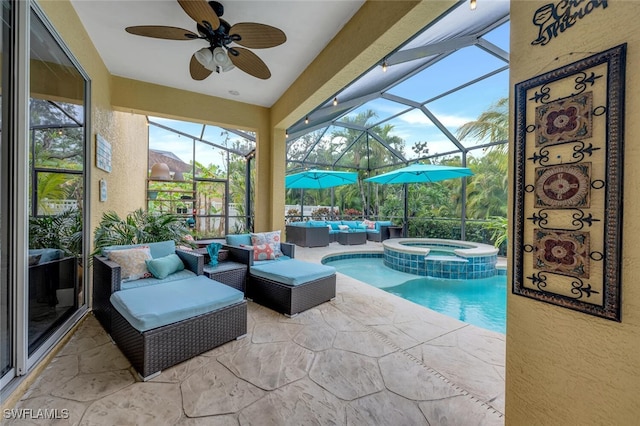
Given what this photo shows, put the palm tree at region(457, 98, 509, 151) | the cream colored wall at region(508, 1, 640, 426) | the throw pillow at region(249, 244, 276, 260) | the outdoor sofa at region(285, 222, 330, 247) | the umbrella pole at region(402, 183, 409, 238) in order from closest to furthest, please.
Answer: the cream colored wall at region(508, 1, 640, 426), the throw pillow at region(249, 244, 276, 260), the outdoor sofa at region(285, 222, 330, 247), the palm tree at region(457, 98, 509, 151), the umbrella pole at region(402, 183, 409, 238)

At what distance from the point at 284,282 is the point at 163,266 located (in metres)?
1.34

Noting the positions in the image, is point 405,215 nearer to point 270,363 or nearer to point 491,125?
point 491,125

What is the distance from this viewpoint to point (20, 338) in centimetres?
180

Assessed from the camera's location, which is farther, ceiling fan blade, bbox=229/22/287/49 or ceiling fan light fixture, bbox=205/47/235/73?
ceiling fan light fixture, bbox=205/47/235/73

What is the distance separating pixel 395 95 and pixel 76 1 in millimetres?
6150

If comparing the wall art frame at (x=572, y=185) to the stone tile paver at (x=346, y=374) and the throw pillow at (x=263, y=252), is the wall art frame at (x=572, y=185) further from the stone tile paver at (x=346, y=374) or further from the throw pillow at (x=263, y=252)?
the throw pillow at (x=263, y=252)

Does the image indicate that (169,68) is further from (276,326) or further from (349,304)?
(349,304)

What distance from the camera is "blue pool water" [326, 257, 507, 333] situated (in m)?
3.78

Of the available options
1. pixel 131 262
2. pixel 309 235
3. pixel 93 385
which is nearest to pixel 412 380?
pixel 93 385

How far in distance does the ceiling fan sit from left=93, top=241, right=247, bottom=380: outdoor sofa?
2157 millimetres

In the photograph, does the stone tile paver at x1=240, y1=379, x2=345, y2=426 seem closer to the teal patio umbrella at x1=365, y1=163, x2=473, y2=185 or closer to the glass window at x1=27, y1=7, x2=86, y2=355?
the glass window at x1=27, y1=7, x2=86, y2=355

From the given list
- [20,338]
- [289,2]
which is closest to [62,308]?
[20,338]

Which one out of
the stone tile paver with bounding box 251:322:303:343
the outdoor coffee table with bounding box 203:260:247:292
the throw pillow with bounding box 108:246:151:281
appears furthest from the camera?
the outdoor coffee table with bounding box 203:260:247:292

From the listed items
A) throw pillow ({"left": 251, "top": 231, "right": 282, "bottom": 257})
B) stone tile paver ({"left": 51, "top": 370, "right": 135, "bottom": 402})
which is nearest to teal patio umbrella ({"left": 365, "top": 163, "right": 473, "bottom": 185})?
throw pillow ({"left": 251, "top": 231, "right": 282, "bottom": 257})
